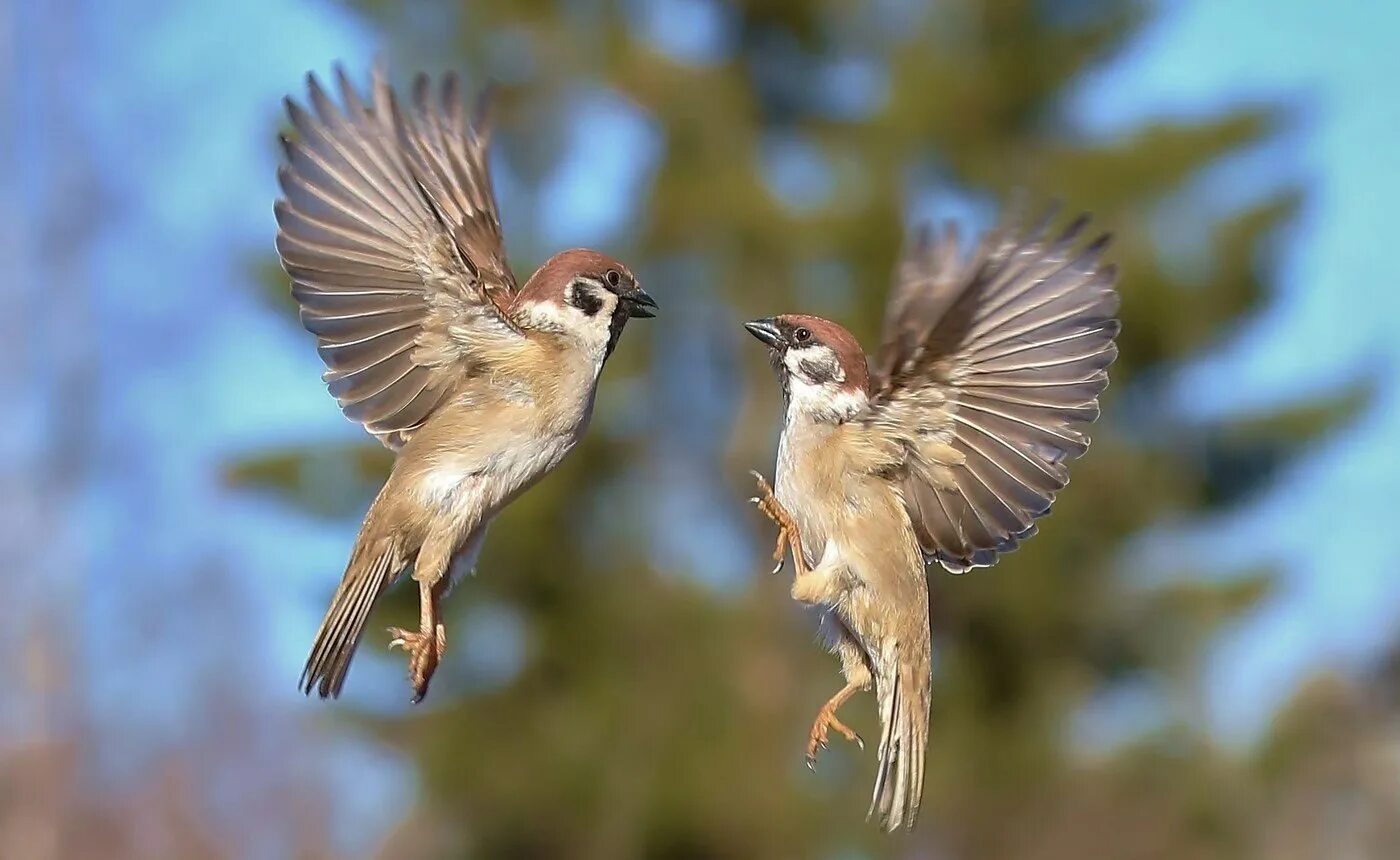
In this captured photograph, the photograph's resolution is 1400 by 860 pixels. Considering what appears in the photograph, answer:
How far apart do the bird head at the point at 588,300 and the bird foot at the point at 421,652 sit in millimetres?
681

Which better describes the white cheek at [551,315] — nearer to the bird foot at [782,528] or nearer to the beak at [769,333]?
the beak at [769,333]

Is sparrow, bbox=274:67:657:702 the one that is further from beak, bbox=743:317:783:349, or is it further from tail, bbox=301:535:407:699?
beak, bbox=743:317:783:349

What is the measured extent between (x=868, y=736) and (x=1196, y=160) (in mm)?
6207

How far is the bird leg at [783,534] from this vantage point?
3.20 meters

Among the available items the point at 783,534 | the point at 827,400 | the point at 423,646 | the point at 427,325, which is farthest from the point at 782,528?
the point at 427,325

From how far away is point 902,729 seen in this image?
133 inches

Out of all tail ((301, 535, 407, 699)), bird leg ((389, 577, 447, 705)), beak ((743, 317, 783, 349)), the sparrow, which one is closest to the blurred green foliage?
the sparrow

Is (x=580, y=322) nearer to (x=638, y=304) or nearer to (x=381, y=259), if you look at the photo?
(x=638, y=304)

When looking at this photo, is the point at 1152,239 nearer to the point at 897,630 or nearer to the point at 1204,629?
the point at 1204,629

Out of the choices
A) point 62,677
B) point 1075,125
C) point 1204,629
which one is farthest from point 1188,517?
point 62,677

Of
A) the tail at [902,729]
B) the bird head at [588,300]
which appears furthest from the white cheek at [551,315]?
the tail at [902,729]

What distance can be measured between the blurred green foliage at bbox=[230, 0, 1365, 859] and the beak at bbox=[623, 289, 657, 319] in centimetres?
1051

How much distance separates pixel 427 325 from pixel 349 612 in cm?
64

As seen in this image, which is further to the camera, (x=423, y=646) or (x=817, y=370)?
(x=817, y=370)
